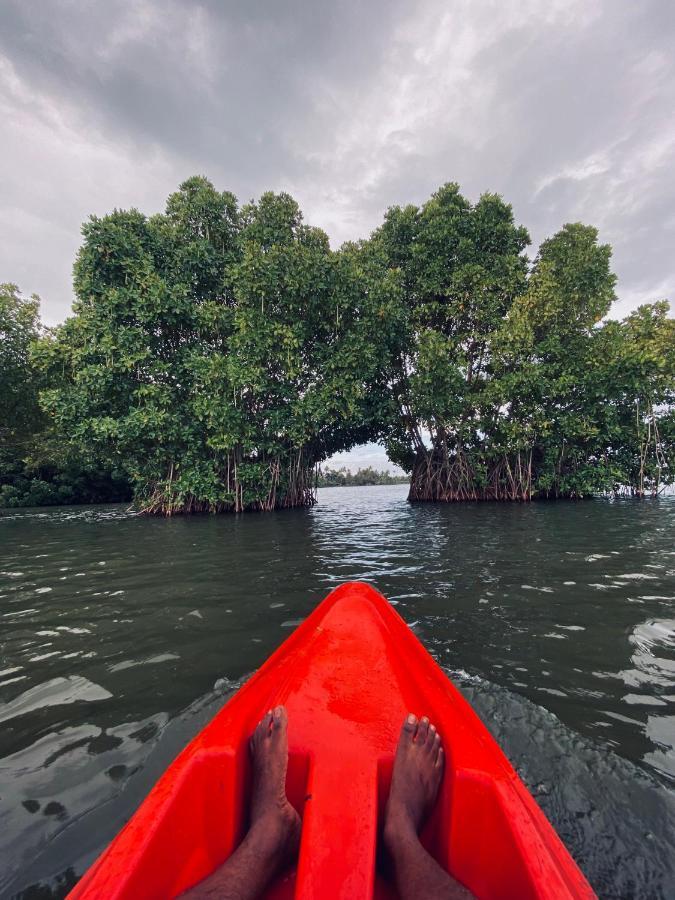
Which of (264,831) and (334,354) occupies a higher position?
(334,354)

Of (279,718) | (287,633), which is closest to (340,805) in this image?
(279,718)

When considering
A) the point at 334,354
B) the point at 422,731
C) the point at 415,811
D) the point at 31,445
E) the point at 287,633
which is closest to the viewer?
the point at 415,811

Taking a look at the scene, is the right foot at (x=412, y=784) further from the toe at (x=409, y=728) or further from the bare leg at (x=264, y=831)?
the bare leg at (x=264, y=831)

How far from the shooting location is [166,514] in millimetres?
15109

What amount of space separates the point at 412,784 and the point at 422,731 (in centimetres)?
21

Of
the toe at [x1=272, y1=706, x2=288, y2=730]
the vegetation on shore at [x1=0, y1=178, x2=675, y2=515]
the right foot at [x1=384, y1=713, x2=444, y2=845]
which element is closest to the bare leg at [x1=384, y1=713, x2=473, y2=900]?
the right foot at [x1=384, y1=713, x2=444, y2=845]

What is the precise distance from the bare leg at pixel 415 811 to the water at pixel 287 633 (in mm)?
593

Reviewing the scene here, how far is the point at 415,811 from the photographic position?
138 centimetres

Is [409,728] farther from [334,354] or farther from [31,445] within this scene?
[31,445]

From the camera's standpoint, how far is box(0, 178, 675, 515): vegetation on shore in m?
13.6

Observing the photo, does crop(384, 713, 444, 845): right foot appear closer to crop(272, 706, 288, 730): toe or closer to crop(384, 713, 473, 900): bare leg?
crop(384, 713, 473, 900): bare leg

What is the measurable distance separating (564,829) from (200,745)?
4.88 ft

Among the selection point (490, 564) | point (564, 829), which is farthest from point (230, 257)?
point (564, 829)

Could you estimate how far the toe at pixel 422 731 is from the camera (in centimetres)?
155
